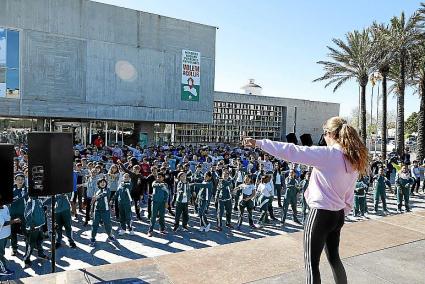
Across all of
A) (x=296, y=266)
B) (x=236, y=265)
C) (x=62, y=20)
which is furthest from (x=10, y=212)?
(x=62, y=20)

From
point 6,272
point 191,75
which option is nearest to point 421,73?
point 191,75

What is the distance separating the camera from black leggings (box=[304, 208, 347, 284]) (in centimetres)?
246

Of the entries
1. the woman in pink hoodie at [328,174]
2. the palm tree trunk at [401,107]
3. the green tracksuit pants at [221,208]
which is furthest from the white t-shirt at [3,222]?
the palm tree trunk at [401,107]

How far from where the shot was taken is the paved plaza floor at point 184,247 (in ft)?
11.6

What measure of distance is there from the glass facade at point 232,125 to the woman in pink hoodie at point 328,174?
1327 inches

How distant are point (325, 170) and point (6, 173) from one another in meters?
3.18

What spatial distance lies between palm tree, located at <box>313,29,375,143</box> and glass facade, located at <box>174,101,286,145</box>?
466 inches

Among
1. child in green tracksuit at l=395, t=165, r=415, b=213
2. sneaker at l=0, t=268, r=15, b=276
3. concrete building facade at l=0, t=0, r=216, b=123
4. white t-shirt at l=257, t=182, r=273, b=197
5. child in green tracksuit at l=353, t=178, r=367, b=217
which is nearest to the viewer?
sneaker at l=0, t=268, r=15, b=276

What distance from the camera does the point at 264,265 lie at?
11.7 ft

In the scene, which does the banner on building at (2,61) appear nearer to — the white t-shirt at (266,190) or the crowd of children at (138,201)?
the crowd of children at (138,201)

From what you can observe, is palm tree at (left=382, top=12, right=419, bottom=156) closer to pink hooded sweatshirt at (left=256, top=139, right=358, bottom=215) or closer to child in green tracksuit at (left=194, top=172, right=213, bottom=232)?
child in green tracksuit at (left=194, top=172, right=213, bottom=232)

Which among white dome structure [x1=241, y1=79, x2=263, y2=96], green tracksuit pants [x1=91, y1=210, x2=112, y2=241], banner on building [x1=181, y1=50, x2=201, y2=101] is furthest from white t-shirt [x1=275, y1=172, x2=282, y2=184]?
white dome structure [x1=241, y1=79, x2=263, y2=96]

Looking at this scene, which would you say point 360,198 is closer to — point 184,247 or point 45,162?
point 184,247

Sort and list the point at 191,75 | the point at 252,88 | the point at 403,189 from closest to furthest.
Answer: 1. the point at 403,189
2. the point at 191,75
3. the point at 252,88
